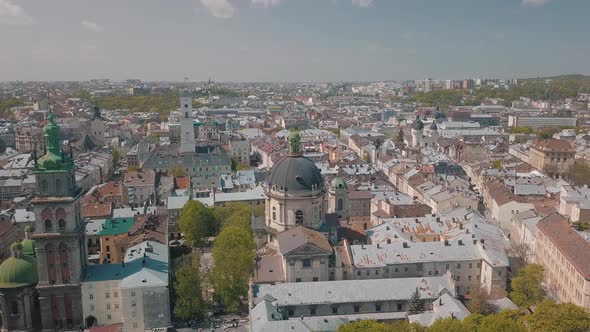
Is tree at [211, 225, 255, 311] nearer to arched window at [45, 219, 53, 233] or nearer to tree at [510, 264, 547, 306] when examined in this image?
arched window at [45, 219, 53, 233]

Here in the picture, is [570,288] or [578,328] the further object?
[570,288]

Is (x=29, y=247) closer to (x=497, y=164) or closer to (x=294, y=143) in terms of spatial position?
(x=294, y=143)

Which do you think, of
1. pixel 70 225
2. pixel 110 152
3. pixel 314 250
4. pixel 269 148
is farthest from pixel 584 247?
pixel 110 152

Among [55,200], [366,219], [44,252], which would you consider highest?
[55,200]

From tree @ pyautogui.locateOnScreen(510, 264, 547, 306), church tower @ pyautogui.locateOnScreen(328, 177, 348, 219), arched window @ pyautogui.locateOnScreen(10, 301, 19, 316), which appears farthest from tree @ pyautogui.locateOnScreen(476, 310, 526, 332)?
arched window @ pyautogui.locateOnScreen(10, 301, 19, 316)

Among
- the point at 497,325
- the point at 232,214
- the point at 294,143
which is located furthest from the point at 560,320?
the point at 232,214

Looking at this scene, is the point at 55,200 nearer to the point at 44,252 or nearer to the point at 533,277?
the point at 44,252
